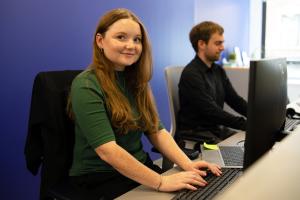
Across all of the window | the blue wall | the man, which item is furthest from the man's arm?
the window

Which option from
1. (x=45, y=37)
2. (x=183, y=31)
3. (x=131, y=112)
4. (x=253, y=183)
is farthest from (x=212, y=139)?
(x=183, y=31)

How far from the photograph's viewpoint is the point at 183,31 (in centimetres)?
317

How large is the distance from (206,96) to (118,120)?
94 cm

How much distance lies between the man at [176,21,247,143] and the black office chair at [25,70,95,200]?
0.78 m

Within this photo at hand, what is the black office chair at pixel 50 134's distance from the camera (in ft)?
3.95

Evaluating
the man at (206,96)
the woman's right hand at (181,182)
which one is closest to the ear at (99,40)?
the woman's right hand at (181,182)

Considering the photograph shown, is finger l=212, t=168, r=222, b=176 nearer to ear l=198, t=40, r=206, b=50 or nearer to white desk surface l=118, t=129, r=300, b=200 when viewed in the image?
white desk surface l=118, t=129, r=300, b=200

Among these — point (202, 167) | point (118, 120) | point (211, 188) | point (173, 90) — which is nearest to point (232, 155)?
point (202, 167)

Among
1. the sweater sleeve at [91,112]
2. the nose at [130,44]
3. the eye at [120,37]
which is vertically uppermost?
the eye at [120,37]

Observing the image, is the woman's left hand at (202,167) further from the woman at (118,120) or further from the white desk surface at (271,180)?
the white desk surface at (271,180)

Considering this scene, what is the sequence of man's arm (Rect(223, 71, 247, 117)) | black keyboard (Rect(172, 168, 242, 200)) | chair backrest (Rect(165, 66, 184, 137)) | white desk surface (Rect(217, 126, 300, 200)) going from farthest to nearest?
man's arm (Rect(223, 71, 247, 117)), chair backrest (Rect(165, 66, 184, 137)), black keyboard (Rect(172, 168, 242, 200)), white desk surface (Rect(217, 126, 300, 200))

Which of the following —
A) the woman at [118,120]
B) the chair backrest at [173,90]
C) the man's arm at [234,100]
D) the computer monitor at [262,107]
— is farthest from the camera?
the man's arm at [234,100]

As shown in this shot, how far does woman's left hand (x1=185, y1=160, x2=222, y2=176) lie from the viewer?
42.5 inches

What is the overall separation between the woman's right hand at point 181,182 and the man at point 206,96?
71 cm
